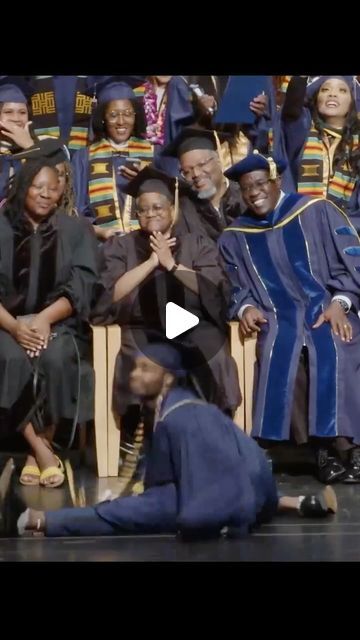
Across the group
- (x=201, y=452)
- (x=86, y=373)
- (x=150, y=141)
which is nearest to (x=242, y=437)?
(x=201, y=452)

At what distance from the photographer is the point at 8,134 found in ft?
19.7

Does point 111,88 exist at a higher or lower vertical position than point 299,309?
higher

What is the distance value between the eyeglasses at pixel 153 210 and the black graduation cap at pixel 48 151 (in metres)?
0.35

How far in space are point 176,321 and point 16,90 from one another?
110 centimetres

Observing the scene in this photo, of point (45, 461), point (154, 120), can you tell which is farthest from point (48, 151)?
point (45, 461)

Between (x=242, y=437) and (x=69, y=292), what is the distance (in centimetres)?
87

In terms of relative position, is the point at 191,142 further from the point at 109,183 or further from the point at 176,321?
the point at 176,321

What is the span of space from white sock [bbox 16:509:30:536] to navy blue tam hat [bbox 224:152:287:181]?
4.97ft

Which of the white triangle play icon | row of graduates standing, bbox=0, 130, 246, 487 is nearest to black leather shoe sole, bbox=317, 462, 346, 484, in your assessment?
row of graduates standing, bbox=0, 130, 246, 487

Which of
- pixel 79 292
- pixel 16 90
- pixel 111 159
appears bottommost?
pixel 79 292

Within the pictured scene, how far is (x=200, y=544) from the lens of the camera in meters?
5.74

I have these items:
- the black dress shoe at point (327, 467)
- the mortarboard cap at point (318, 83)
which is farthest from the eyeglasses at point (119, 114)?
the black dress shoe at point (327, 467)

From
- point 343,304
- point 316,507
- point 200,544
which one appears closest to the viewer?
point 200,544

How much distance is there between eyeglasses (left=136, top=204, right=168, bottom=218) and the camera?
5961mm
